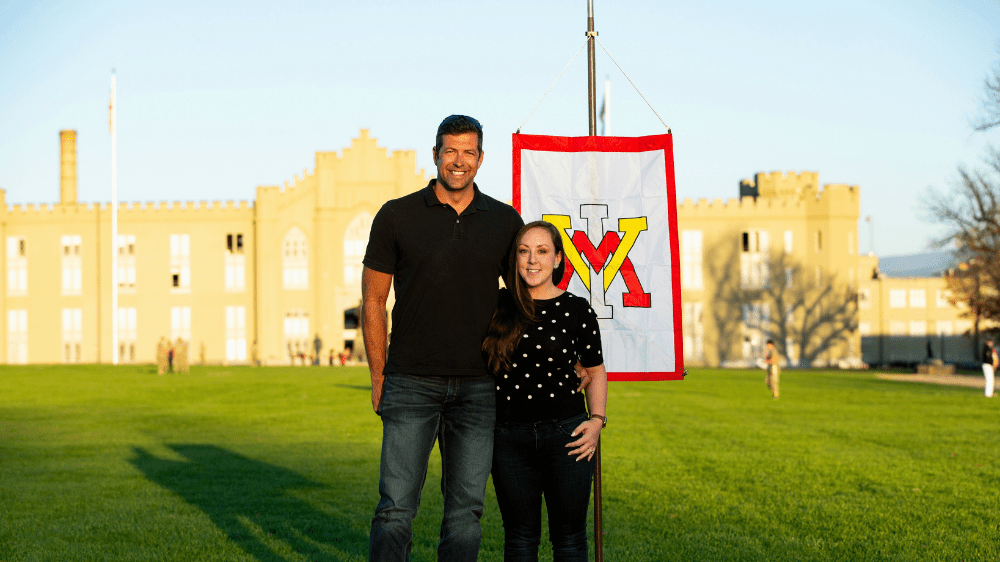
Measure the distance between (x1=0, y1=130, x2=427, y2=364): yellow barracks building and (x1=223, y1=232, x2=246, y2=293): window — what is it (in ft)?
0.23

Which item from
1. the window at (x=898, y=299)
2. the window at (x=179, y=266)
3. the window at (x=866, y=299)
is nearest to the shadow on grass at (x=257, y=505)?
the window at (x=179, y=266)

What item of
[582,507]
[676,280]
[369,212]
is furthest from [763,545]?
[369,212]

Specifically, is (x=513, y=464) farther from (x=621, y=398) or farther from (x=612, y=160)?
(x=621, y=398)

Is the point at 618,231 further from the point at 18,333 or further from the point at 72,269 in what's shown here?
the point at 18,333

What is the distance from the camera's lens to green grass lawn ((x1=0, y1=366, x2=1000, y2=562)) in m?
6.75

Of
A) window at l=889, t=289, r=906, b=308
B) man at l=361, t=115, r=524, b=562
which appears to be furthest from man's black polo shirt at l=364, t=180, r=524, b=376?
window at l=889, t=289, r=906, b=308

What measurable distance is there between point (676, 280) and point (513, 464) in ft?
Answer: 5.98

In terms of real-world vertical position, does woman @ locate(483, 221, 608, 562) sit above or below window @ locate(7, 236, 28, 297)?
below

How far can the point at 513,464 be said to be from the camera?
436cm

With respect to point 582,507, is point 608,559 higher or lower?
lower

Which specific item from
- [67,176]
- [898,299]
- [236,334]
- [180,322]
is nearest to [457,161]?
[236,334]

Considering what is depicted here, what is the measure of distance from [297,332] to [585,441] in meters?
58.5

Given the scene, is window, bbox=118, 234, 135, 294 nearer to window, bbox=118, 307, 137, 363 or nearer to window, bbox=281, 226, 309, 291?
window, bbox=118, 307, 137, 363

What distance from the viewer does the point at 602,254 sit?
5.54 m
